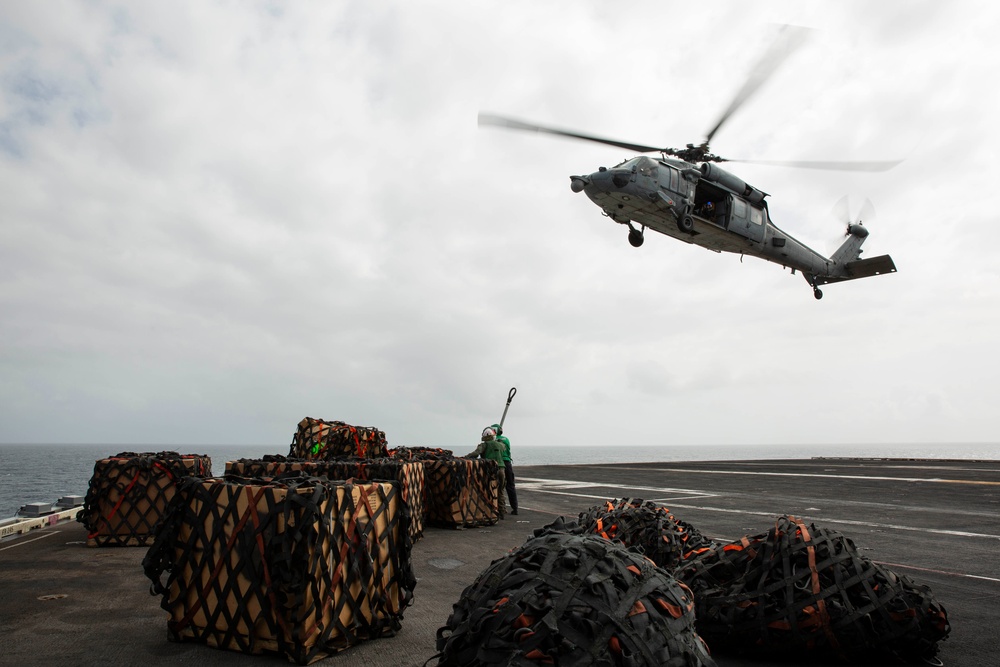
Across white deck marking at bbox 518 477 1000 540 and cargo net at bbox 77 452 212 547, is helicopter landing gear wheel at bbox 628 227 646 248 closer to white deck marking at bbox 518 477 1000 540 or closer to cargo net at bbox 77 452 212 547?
white deck marking at bbox 518 477 1000 540

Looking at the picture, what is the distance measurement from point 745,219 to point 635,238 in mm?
3781

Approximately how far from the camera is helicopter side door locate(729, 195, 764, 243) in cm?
2003

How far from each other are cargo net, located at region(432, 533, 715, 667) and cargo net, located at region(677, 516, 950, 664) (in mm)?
1443

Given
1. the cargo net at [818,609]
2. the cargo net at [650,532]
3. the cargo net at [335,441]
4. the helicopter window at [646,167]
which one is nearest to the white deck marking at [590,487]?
the cargo net at [335,441]

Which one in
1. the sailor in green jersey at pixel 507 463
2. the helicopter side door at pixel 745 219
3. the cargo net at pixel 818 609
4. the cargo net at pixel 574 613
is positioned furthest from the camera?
the helicopter side door at pixel 745 219

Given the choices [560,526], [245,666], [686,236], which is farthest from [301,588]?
[686,236]

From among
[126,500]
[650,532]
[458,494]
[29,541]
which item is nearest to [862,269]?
[458,494]

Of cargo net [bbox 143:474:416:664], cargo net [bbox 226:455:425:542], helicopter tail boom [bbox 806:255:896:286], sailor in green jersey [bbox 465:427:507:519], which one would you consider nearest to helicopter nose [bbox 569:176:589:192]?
sailor in green jersey [bbox 465:427:507:519]

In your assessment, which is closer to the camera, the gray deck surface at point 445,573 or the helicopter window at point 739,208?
the gray deck surface at point 445,573

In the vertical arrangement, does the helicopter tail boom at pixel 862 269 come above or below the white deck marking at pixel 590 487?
above

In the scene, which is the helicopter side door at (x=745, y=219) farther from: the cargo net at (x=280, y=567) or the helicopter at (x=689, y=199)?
the cargo net at (x=280, y=567)

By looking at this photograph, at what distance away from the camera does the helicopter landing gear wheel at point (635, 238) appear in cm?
2056

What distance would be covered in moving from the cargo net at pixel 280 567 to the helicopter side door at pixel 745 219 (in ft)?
59.4

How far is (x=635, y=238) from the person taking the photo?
20.8 meters
